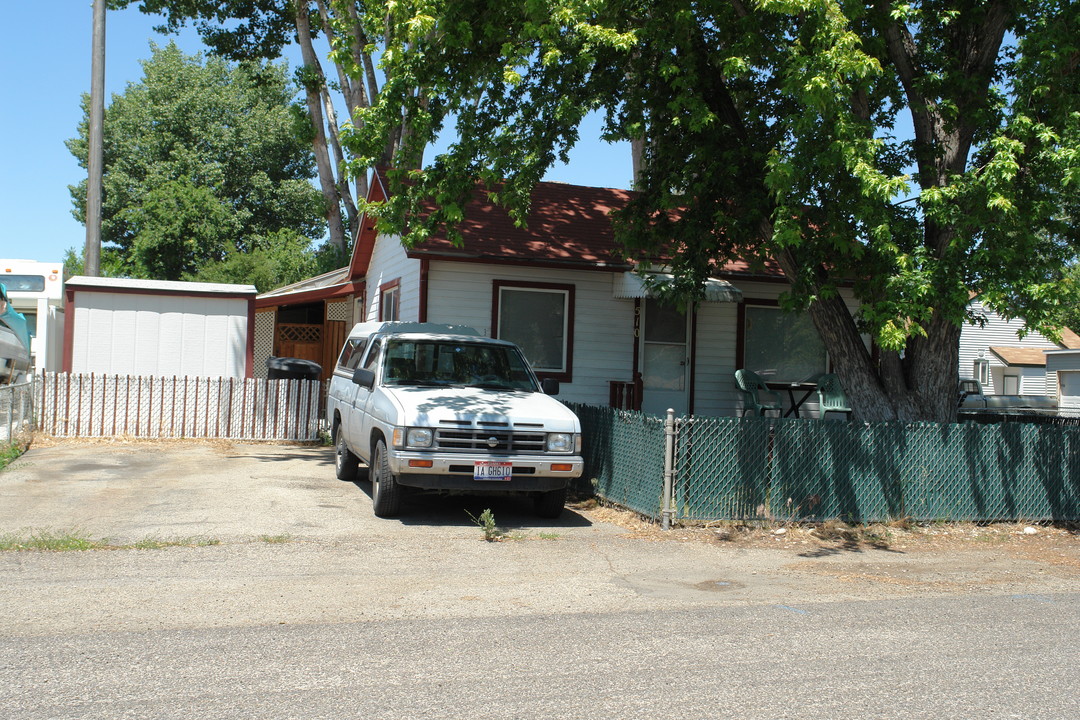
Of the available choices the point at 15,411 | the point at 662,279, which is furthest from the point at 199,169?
the point at 662,279

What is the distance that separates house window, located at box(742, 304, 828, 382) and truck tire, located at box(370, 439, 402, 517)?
26.9 ft

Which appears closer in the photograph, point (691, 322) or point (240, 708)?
point (240, 708)

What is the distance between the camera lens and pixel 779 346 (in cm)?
1597

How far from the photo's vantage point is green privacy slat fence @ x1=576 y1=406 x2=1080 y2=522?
9312 millimetres

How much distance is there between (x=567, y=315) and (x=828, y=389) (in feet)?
14.1

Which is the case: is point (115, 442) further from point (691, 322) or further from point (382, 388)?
point (691, 322)

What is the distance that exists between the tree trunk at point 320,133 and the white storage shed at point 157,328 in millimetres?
10453

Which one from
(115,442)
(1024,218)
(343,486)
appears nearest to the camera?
(1024,218)

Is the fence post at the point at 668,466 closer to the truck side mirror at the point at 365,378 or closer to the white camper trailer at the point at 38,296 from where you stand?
the truck side mirror at the point at 365,378

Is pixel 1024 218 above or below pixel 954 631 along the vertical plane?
above

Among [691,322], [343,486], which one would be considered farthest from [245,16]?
[343,486]

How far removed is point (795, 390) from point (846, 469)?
20.6ft

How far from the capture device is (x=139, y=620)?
566cm

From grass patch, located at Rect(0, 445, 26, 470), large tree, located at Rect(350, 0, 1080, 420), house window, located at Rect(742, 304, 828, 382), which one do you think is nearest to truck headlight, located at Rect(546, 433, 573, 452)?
large tree, located at Rect(350, 0, 1080, 420)
